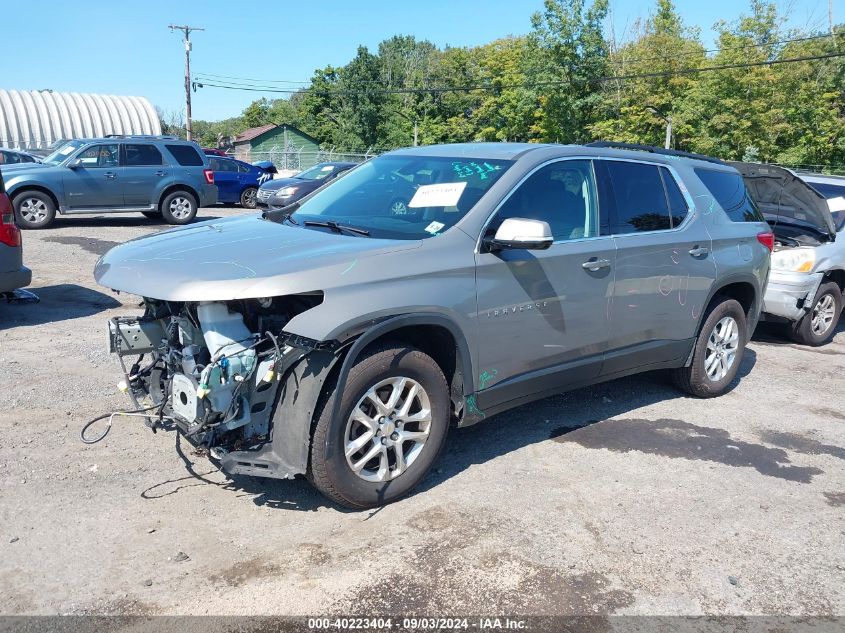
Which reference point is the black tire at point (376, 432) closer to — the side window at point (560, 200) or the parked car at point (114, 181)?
the side window at point (560, 200)

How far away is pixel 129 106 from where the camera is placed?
4528 centimetres

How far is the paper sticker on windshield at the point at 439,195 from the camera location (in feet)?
14.7

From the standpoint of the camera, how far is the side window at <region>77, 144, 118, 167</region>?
1531cm

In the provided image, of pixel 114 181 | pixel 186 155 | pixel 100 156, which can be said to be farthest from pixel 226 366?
pixel 186 155

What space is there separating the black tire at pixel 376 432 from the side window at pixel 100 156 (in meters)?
13.5

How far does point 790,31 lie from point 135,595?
47208 mm

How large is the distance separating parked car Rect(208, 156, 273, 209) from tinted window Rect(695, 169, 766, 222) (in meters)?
17.5

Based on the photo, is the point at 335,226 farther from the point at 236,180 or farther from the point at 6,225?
the point at 236,180

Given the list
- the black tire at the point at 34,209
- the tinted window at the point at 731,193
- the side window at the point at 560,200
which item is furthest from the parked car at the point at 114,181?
the side window at the point at 560,200

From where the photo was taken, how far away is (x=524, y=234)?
4.10 m

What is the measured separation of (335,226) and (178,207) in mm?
13300

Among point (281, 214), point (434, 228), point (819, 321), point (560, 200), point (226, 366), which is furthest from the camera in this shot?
point (819, 321)

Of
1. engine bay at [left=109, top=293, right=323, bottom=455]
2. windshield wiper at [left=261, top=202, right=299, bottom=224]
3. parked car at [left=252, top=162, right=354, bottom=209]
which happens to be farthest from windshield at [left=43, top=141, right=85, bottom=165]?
engine bay at [left=109, top=293, right=323, bottom=455]

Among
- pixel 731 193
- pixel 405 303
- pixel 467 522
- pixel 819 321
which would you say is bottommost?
pixel 467 522
